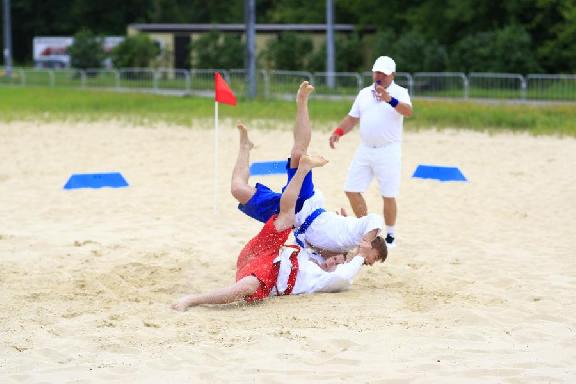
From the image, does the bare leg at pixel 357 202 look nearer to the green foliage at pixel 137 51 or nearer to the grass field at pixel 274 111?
the grass field at pixel 274 111

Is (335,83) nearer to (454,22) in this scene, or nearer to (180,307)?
(454,22)

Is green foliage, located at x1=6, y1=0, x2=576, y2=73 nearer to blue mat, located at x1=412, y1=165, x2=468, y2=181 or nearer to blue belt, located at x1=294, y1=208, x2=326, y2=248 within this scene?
blue mat, located at x1=412, y1=165, x2=468, y2=181

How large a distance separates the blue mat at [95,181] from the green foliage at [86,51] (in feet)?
121

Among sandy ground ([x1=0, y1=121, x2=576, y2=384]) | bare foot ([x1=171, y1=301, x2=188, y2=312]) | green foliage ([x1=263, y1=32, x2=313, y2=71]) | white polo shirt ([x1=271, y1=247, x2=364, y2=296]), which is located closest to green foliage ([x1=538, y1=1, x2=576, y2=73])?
green foliage ([x1=263, y1=32, x2=313, y2=71])

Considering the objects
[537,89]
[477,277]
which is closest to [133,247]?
[477,277]

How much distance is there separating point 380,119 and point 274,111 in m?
15.5

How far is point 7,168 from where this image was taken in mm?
15328

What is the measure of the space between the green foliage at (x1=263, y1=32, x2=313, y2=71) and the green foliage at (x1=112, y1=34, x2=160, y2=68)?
200 inches

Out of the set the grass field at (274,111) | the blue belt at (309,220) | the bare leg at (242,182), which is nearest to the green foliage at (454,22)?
the grass field at (274,111)

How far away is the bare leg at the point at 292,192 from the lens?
7.53m

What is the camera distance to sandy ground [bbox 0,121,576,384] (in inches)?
236

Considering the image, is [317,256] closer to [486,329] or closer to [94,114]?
[486,329]

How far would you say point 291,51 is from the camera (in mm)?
44156

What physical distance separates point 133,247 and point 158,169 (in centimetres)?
581
